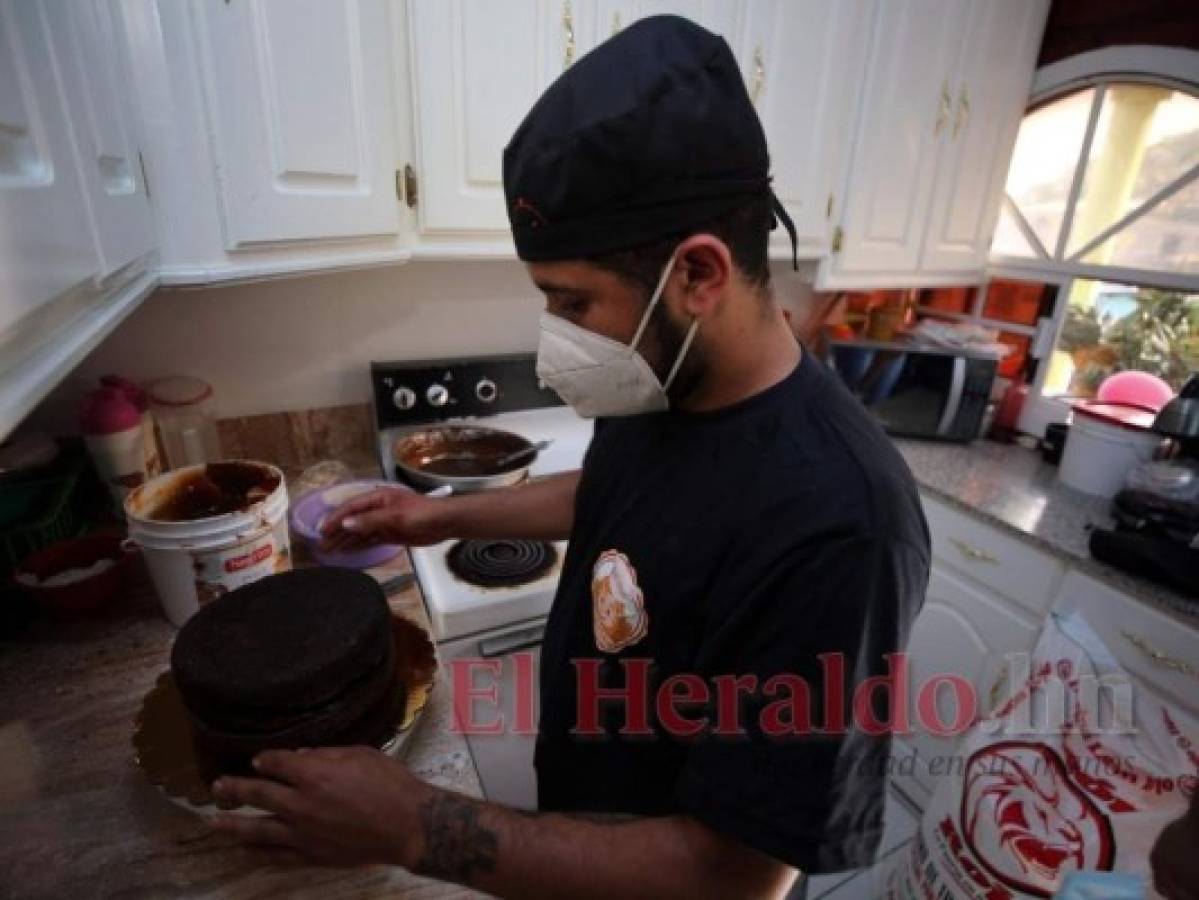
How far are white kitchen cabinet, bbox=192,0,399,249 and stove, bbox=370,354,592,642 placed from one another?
1.66ft

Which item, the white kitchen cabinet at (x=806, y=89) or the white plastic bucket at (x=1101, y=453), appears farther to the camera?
the white plastic bucket at (x=1101, y=453)

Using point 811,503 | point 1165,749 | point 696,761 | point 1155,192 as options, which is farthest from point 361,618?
point 1155,192

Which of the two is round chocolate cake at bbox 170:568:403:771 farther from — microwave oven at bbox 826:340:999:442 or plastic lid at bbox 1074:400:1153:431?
plastic lid at bbox 1074:400:1153:431

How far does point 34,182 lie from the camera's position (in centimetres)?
43

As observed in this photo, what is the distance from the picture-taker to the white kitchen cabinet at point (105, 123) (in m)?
0.54

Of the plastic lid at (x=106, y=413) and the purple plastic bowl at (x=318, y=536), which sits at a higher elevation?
the plastic lid at (x=106, y=413)

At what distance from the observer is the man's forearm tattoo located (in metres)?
0.57

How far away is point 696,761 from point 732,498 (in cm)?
25

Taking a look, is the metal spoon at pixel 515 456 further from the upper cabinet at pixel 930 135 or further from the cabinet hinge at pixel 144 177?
the upper cabinet at pixel 930 135

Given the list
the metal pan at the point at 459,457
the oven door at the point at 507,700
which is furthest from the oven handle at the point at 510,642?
the metal pan at the point at 459,457

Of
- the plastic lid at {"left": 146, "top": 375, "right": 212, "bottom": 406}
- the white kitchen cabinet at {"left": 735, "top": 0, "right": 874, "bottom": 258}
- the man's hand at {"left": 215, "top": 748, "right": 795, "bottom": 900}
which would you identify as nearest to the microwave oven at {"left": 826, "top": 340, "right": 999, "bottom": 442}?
the white kitchen cabinet at {"left": 735, "top": 0, "right": 874, "bottom": 258}

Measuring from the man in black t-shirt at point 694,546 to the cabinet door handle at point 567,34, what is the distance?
75 cm

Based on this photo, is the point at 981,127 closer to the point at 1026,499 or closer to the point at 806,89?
the point at 806,89

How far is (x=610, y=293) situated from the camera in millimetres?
653
